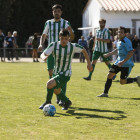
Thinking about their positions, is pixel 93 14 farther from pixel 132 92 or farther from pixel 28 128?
pixel 28 128

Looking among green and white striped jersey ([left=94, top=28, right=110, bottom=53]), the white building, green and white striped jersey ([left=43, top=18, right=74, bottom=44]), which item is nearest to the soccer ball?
green and white striped jersey ([left=43, top=18, right=74, bottom=44])

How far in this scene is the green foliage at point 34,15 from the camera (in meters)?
41.1

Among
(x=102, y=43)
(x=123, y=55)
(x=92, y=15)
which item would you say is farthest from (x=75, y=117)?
(x=92, y=15)

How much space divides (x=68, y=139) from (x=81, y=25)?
36482mm

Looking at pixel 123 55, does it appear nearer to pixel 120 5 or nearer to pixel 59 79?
pixel 59 79

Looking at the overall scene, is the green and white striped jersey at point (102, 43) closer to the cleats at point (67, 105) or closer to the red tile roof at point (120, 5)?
the cleats at point (67, 105)

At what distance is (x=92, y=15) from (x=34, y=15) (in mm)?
9995

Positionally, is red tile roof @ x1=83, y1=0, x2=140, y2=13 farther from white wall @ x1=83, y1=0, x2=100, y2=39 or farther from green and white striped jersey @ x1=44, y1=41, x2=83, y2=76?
green and white striped jersey @ x1=44, y1=41, x2=83, y2=76

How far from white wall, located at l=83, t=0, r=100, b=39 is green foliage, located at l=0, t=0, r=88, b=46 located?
146 inches

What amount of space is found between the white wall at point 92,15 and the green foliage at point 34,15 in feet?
12.2

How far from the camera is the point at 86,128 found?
6.44 m

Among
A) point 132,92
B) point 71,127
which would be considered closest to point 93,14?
point 132,92

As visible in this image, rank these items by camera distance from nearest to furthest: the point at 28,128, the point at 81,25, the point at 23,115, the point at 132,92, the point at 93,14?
the point at 28,128 → the point at 23,115 → the point at 132,92 → the point at 93,14 → the point at 81,25

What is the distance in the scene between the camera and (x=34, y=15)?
142 feet
